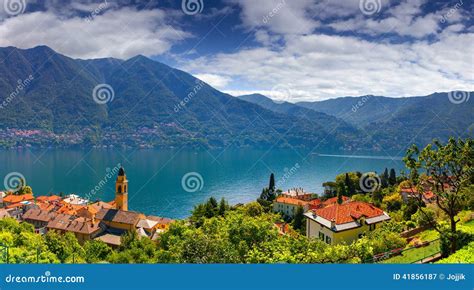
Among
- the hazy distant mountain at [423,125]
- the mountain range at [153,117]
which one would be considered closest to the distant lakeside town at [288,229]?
the hazy distant mountain at [423,125]

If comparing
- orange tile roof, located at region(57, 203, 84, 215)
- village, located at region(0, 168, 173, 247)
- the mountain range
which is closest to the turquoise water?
orange tile roof, located at region(57, 203, 84, 215)

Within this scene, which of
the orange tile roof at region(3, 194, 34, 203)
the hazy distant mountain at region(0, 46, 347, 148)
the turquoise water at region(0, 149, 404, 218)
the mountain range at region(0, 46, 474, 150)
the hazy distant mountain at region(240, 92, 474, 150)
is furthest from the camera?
the hazy distant mountain at region(0, 46, 347, 148)

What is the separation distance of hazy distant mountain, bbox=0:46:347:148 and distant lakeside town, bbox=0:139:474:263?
3032 inches

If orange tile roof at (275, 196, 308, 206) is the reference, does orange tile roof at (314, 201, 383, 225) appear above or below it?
above

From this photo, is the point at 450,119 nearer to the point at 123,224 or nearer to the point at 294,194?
the point at 294,194

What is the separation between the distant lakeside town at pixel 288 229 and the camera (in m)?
6.46

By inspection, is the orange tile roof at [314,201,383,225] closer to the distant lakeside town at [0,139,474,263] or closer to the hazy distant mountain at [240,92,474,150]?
the distant lakeside town at [0,139,474,263]

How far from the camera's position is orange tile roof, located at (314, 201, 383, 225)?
13.4 meters

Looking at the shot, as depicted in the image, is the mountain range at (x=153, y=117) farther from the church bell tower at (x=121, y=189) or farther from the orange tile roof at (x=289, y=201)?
the church bell tower at (x=121, y=189)

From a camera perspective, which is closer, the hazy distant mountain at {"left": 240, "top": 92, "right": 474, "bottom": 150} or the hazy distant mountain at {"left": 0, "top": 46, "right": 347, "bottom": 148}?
the hazy distant mountain at {"left": 240, "top": 92, "right": 474, "bottom": 150}

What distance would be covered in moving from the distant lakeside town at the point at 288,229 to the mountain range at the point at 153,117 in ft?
259

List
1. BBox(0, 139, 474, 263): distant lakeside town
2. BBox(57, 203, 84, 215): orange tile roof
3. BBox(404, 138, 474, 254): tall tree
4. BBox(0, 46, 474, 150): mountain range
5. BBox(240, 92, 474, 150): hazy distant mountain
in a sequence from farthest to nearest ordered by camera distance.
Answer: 1. BBox(0, 46, 474, 150): mountain range
2. BBox(240, 92, 474, 150): hazy distant mountain
3. BBox(57, 203, 84, 215): orange tile roof
4. BBox(404, 138, 474, 254): tall tree
5. BBox(0, 139, 474, 263): distant lakeside town

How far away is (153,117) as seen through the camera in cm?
13600

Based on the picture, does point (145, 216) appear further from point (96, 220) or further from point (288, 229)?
point (288, 229)
